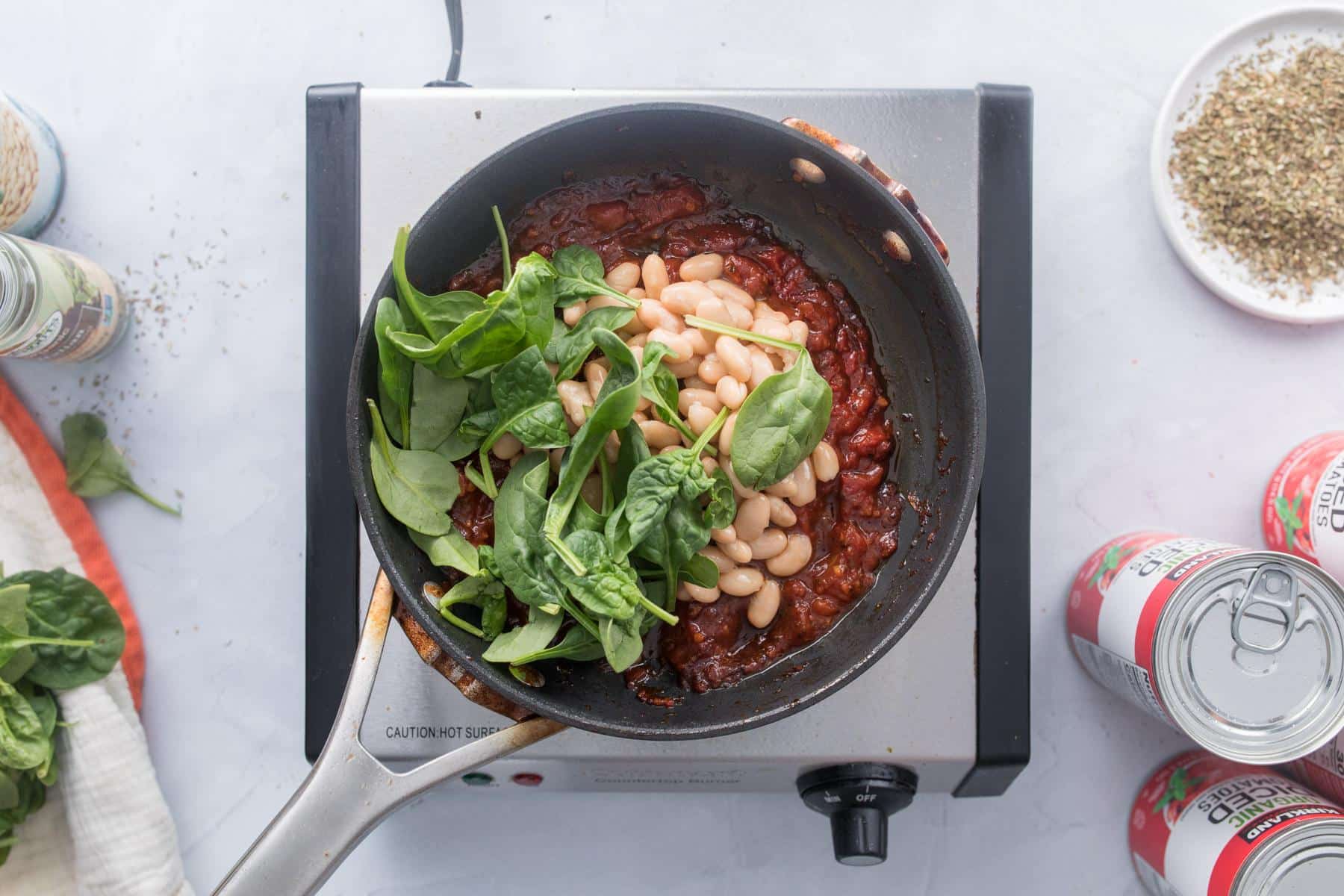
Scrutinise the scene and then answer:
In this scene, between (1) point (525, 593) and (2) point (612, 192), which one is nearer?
(1) point (525, 593)

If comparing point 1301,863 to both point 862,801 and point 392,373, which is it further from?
point 392,373

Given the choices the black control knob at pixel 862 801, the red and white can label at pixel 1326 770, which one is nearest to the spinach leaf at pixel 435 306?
the black control knob at pixel 862 801

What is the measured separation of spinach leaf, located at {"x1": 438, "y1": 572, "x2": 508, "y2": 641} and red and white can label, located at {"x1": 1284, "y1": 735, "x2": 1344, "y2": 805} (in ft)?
2.63

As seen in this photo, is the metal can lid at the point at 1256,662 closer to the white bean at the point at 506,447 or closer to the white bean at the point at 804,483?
the white bean at the point at 804,483

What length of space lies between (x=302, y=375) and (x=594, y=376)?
483 mm

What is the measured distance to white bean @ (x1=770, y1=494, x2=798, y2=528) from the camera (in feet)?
2.96

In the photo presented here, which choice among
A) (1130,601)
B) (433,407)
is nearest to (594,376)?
(433,407)

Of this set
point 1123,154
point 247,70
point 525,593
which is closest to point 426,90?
point 247,70

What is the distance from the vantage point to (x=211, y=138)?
1212mm

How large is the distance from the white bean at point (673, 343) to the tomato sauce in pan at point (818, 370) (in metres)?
0.10

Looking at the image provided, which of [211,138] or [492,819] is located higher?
[211,138]

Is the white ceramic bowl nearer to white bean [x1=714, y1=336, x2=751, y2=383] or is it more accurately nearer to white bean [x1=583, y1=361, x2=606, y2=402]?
white bean [x1=714, y1=336, x2=751, y2=383]

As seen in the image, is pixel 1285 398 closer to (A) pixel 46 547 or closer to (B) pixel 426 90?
(B) pixel 426 90

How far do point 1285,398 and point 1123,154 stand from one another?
1.12 ft
